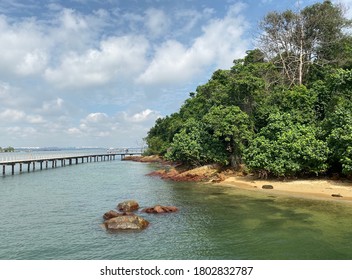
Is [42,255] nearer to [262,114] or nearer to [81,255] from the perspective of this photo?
[81,255]

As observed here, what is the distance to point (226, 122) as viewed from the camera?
134 feet

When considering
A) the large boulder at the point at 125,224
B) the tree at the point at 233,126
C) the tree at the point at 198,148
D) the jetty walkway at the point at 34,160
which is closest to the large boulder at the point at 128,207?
the large boulder at the point at 125,224

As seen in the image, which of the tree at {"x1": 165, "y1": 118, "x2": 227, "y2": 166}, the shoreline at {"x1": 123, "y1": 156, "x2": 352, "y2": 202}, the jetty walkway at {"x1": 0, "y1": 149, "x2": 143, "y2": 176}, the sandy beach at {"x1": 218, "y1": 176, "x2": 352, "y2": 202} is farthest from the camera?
the jetty walkway at {"x1": 0, "y1": 149, "x2": 143, "y2": 176}

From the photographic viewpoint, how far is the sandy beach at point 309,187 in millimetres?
28669

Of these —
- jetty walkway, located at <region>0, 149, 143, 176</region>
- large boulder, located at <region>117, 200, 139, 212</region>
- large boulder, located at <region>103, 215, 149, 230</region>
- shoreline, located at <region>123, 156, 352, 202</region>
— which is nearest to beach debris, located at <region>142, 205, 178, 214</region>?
large boulder, located at <region>117, 200, 139, 212</region>

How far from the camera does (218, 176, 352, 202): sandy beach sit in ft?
94.1

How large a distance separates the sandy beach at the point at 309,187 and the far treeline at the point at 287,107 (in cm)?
128

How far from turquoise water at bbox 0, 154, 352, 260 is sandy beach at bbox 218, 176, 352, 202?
2190 millimetres

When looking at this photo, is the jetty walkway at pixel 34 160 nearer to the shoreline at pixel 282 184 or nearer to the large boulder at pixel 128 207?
the shoreline at pixel 282 184

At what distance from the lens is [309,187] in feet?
104

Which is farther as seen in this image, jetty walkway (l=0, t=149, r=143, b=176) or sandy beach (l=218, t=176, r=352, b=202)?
jetty walkway (l=0, t=149, r=143, b=176)

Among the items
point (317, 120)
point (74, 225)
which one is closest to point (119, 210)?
point (74, 225)

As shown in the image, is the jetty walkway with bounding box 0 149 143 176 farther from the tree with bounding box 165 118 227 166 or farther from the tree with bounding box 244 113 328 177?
the tree with bounding box 244 113 328 177

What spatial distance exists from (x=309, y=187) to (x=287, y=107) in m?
12.2
